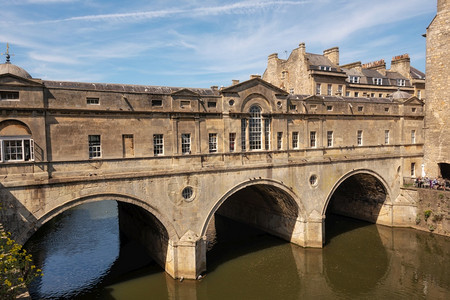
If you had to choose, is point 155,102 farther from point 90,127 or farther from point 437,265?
point 437,265

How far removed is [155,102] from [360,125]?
1893 cm

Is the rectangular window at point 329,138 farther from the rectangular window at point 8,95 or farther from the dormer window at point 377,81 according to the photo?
the rectangular window at point 8,95

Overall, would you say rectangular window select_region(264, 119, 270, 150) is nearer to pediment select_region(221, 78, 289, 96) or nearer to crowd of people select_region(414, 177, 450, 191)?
pediment select_region(221, 78, 289, 96)

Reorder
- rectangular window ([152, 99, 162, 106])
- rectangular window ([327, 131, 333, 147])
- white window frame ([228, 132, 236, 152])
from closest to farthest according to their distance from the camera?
rectangular window ([152, 99, 162, 106]), white window frame ([228, 132, 236, 152]), rectangular window ([327, 131, 333, 147])

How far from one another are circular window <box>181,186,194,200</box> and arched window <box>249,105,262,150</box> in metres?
5.67

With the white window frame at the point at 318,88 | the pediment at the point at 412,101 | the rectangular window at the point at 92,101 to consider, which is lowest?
the rectangular window at the point at 92,101

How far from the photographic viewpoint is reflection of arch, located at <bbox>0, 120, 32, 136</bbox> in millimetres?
16234

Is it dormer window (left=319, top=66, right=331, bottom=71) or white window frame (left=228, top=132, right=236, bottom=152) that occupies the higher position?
dormer window (left=319, top=66, right=331, bottom=71)

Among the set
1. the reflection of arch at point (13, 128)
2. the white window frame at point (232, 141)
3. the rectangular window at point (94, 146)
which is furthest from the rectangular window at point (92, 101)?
the white window frame at point (232, 141)

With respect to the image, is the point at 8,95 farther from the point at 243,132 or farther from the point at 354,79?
the point at 354,79

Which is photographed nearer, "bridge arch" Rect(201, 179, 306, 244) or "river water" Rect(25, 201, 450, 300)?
"river water" Rect(25, 201, 450, 300)

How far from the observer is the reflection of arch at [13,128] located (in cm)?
1623

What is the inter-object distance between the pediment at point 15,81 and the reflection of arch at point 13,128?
1.91 m

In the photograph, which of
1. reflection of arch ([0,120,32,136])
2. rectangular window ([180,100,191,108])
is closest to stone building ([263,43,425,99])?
rectangular window ([180,100,191,108])
